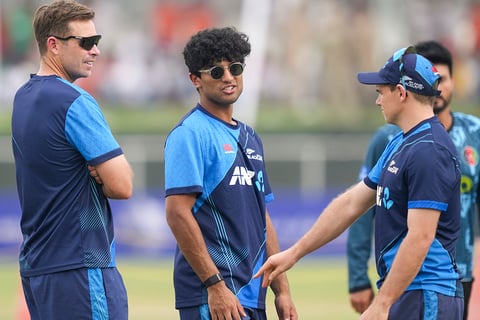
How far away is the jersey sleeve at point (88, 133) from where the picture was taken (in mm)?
5121

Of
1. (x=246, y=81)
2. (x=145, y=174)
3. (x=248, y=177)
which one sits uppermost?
(x=248, y=177)

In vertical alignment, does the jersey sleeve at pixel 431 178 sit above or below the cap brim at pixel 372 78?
below

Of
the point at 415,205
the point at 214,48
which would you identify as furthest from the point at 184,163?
the point at 415,205

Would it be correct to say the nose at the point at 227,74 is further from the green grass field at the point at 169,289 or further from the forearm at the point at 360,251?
the green grass field at the point at 169,289

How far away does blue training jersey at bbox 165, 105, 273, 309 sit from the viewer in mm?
5387

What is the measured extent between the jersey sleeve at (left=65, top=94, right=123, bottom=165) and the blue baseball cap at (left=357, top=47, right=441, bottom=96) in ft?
4.79

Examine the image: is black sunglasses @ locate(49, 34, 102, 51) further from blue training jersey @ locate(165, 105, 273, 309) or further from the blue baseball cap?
the blue baseball cap

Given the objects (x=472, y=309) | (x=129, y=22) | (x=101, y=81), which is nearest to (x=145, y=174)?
(x=101, y=81)

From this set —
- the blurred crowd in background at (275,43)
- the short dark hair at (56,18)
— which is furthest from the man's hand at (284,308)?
the blurred crowd in background at (275,43)

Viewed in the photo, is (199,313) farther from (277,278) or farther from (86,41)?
(86,41)

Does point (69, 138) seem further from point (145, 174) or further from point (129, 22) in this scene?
point (129, 22)

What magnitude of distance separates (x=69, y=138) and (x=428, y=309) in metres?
2.02

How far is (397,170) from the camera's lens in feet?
16.8

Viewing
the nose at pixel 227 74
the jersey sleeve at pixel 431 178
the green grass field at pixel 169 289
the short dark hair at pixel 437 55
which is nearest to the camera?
the jersey sleeve at pixel 431 178
